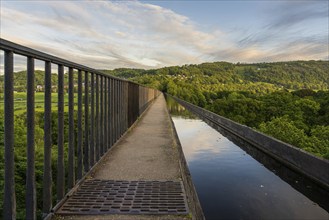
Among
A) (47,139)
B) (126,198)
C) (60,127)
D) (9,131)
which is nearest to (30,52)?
(9,131)

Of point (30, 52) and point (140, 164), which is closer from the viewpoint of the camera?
point (30, 52)

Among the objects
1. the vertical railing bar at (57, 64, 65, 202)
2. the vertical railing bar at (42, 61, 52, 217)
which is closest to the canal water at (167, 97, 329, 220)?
the vertical railing bar at (57, 64, 65, 202)

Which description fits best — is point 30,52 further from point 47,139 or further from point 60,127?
point 60,127

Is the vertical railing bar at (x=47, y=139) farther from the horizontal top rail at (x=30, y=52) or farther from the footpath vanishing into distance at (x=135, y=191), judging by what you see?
the footpath vanishing into distance at (x=135, y=191)

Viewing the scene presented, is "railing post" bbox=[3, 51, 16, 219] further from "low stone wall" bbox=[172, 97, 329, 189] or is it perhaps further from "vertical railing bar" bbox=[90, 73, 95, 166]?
"low stone wall" bbox=[172, 97, 329, 189]

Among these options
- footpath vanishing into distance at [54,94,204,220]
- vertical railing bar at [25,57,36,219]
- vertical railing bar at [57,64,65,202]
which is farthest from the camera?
vertical railing bar at [57,64,65,202]

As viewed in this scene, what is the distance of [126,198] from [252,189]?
3127mm

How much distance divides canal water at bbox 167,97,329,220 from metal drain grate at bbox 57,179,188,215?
3.61ft

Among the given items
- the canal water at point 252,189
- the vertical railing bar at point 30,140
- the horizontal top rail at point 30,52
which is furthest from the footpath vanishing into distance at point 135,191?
the horizontal top rail at point 30,52

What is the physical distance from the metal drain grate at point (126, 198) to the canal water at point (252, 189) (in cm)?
110

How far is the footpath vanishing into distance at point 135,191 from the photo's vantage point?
11.5 feet

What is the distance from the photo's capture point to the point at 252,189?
6148mm

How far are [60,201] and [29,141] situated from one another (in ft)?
3.87

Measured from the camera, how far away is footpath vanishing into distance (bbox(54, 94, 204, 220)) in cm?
352
